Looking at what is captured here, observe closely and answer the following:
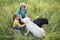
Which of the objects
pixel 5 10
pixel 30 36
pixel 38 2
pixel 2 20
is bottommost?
pixel 30 36

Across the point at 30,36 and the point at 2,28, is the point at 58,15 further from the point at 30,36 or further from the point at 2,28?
the point at 2,28

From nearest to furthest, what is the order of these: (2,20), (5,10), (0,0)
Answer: (2,20) → (5,10) → (0,0)

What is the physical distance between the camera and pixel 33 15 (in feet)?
18.5

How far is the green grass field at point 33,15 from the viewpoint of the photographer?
4843 millimetres

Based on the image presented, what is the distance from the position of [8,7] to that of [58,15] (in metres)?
Answer: 1.23

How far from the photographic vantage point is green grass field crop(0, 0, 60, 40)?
4.84 meters

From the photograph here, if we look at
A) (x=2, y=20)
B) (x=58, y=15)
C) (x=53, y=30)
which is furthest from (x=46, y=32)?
(x=2, y=20)

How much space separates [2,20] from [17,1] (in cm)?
106

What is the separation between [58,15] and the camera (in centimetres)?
541

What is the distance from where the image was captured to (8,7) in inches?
234

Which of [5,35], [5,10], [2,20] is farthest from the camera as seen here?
[5,10]

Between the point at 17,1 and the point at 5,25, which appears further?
the point at 17,1

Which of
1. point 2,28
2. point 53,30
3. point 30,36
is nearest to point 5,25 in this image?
point 2,28

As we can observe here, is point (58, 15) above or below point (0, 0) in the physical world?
below
